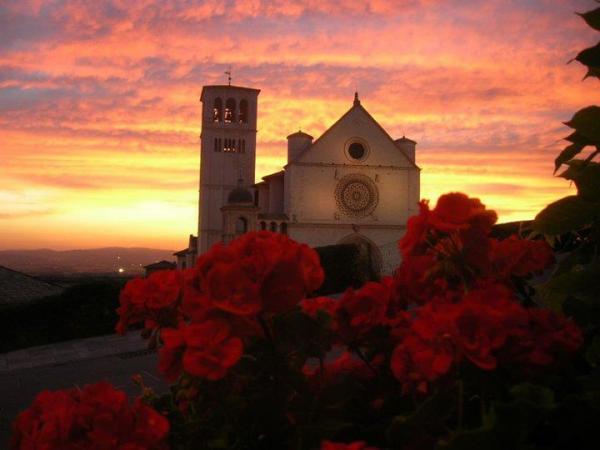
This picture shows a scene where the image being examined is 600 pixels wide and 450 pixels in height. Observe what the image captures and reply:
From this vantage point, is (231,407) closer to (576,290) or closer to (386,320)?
(386,320)

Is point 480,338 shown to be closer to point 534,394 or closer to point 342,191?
point 534,394

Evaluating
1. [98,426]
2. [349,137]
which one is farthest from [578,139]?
[349,137]

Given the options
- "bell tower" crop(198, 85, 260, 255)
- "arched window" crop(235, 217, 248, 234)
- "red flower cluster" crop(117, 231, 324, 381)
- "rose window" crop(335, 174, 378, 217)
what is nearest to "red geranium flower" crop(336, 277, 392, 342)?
"red flower cluster" crop(117, 231, 324, 381)

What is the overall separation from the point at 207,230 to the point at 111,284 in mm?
26119

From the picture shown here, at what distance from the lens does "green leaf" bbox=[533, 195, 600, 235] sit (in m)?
1.22

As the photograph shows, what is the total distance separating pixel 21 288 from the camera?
1717 centimetres

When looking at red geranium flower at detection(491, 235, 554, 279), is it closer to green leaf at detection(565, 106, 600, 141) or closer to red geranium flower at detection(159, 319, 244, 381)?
green leaf at detection(565, 106, 600, 141)

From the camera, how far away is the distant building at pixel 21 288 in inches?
586

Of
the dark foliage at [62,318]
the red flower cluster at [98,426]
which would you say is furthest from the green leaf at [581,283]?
the dark foliage at [62,318]

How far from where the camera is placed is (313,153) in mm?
34719

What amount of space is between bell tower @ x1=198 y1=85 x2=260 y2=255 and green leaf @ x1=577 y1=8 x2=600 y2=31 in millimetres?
39674

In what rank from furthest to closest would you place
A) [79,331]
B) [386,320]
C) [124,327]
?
[79,331] < [124,327] < [386,320]

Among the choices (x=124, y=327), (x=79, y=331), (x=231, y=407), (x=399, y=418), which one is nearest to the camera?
(x=399, y=418)

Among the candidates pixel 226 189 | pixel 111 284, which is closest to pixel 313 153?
pixel 226 189
